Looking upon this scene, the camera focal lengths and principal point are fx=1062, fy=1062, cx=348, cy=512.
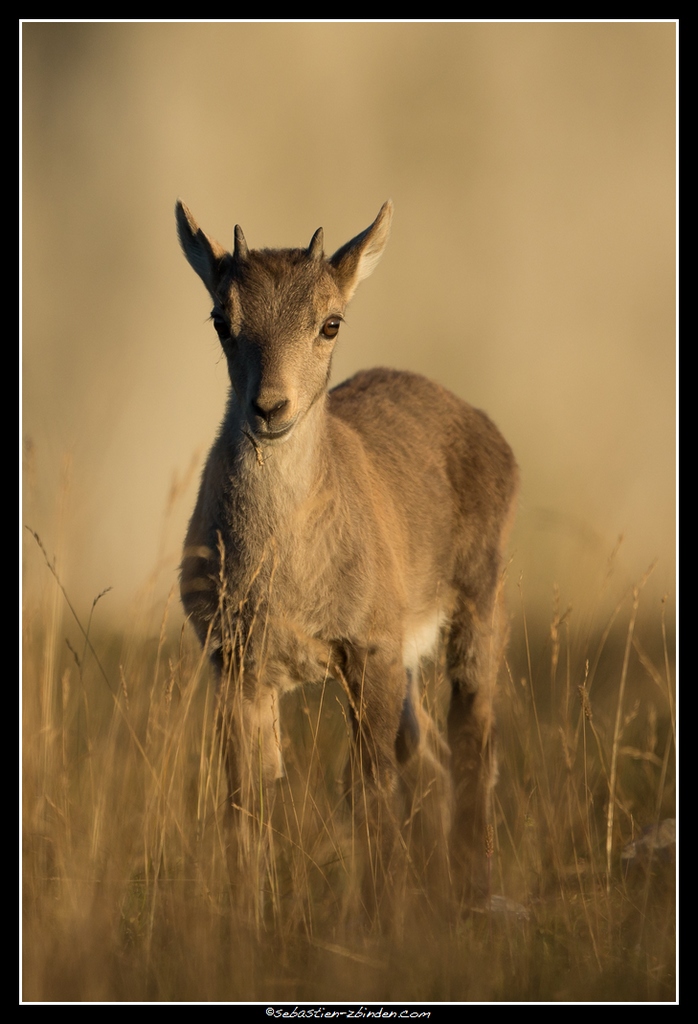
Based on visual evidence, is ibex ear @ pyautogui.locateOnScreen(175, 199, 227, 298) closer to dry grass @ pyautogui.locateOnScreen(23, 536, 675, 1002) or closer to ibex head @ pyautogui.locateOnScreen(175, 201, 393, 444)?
ibex head @ pyautogui.locateOnScreen(175, 201, 393, 444)

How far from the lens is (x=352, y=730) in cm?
532

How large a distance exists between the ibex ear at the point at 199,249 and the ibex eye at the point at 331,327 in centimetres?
63

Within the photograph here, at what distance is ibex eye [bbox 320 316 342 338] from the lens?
17.5 feet

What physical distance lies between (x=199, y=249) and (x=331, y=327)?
85 centimetres

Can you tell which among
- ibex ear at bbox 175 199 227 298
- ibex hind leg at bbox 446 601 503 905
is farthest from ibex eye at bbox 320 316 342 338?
ibex hind leg at bbox 446 601 503 905

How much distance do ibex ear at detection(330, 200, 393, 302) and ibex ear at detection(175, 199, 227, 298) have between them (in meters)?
0.62

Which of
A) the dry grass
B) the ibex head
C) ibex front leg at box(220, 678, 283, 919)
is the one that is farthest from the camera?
ibex front leg at box(220, 678, 283, 919)

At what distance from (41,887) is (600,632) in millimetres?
7498

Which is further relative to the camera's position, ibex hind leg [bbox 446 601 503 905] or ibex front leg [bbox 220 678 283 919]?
ibex hind leg [bbox 446 601 503 905]

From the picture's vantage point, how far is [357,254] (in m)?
5.65

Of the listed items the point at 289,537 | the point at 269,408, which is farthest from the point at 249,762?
the point at 269,408

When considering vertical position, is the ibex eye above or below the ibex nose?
above

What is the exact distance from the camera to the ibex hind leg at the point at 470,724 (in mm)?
6461

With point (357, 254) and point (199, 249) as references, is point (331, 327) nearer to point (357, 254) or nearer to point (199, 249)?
point (357, 254)
